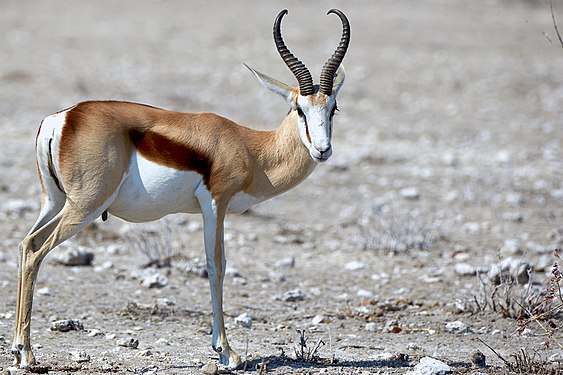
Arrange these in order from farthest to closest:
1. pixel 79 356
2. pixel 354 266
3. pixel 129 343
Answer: pixel 354 266 < pixel 129 343 < pixel 79 356

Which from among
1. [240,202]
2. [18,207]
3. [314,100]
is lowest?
[18,207]

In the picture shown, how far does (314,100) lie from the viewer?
6320 mm

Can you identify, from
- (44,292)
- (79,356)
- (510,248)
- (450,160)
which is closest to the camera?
(79,356)

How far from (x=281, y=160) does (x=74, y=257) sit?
11.5 feet

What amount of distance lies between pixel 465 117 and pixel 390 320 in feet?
37.1

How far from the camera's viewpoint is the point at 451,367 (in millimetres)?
6270

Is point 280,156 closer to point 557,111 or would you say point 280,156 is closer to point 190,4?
point 557,111

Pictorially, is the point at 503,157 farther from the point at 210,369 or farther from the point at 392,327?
the point at 210,369

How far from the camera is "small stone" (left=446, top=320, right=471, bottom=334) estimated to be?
7.56 m

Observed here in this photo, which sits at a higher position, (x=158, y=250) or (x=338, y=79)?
(x=338, y=79)

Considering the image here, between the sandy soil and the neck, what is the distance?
3.64 feet

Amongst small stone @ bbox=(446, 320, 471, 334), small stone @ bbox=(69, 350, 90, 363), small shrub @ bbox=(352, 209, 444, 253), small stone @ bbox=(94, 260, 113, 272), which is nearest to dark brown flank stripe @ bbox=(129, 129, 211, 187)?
small stone @ bbox=(69, 350, 90, 363)

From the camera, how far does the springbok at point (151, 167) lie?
6.01 m

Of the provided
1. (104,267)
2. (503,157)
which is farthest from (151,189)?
(503,157)
